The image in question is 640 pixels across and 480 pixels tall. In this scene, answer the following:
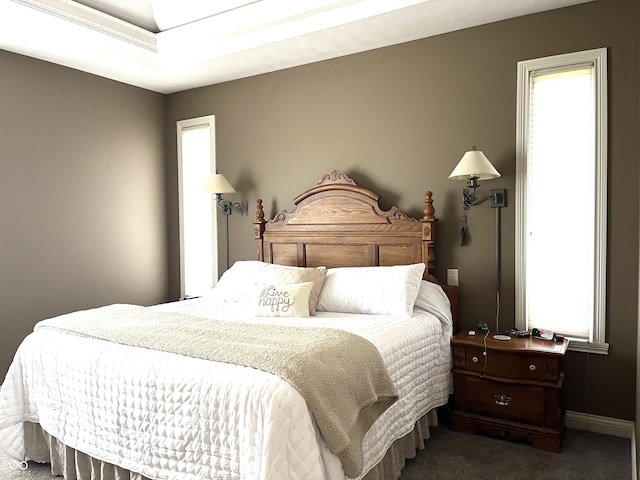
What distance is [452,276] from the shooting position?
3.50m

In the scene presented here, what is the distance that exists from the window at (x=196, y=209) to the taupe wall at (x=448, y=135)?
0.66 feet

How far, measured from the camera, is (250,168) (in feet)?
14.8

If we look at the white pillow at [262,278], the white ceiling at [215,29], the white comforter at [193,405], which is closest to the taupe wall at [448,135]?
the white ceiling at [215,29]

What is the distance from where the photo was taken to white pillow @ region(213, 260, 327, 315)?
11.3ft

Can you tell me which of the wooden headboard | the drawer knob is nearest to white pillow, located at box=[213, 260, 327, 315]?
the wooden headboard

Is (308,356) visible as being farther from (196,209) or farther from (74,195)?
(196,209)

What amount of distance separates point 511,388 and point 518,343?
0.26m

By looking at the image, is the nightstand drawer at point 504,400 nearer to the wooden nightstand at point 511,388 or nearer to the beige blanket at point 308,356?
the wooden nightstand at point 511,388

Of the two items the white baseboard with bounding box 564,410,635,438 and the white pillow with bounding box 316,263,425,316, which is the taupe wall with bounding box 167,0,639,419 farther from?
the white pillow with bounding box 316,263,425,316

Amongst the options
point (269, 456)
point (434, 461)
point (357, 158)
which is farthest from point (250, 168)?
point (269, 456)

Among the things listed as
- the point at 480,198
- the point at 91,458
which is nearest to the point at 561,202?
the point at 480,198

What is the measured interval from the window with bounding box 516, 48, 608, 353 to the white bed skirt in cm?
108

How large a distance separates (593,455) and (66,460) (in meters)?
2.71

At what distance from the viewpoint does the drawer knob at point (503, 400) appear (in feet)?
9.54
